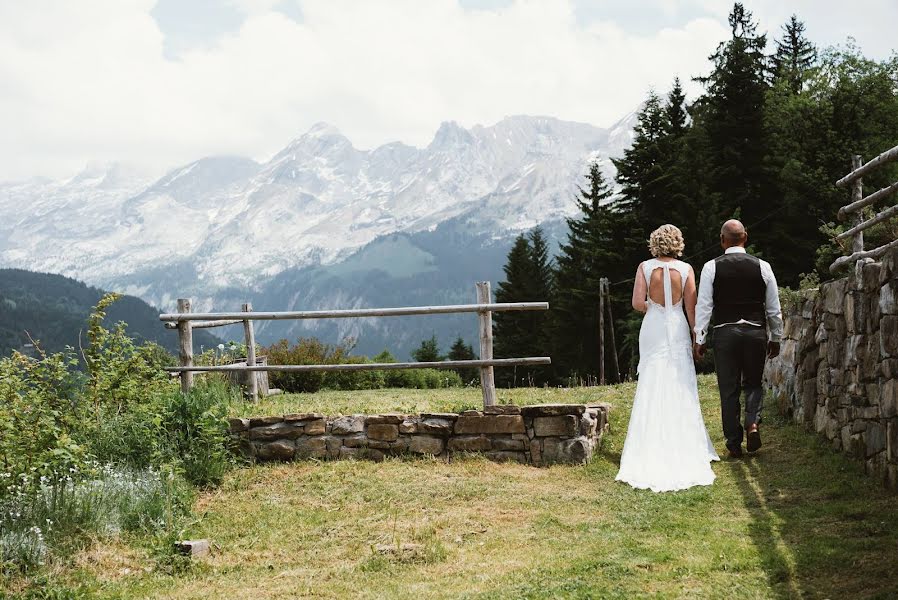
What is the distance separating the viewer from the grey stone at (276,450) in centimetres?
997

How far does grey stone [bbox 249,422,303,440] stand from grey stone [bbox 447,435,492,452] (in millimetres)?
1898

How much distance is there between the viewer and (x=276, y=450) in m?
9.98

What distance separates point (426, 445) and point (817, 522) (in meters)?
4.73

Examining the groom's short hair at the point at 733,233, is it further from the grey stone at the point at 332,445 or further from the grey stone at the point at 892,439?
the grey stone at the point at 332,445

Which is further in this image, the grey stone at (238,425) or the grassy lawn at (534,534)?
the grey stone at (238,425)

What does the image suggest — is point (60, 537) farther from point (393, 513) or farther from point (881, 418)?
point (881, 418)

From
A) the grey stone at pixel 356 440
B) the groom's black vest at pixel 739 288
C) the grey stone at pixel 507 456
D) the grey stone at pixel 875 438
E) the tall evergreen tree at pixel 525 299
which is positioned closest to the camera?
the grey stone at pixel 875 438

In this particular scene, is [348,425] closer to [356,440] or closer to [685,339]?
[356,440]

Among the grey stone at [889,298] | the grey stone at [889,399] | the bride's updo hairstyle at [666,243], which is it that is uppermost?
the bride's updo hairstyle at [666,243]

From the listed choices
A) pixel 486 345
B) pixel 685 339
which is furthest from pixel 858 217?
pixel 486 345

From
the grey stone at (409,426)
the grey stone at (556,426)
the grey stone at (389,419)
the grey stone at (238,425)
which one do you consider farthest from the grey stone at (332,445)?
the grey stone at (556,426)

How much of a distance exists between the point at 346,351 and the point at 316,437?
13291 mm

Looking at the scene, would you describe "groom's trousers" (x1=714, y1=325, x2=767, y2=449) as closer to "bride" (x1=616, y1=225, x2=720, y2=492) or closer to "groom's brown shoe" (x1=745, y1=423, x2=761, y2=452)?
"groom's brown shoe" (x1=745, y1=423, x2=761, y2=452)

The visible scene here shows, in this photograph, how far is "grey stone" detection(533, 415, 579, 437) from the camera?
30.8 feet
